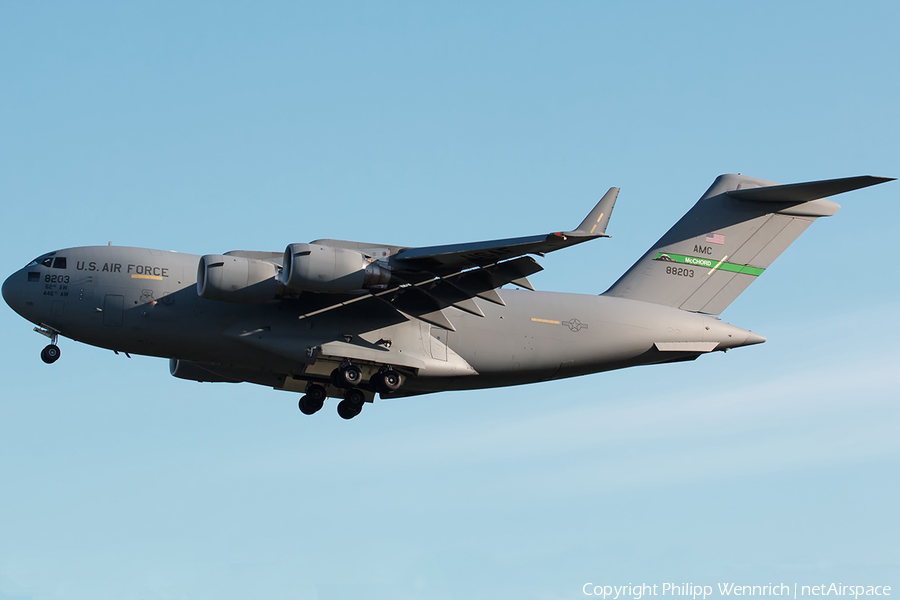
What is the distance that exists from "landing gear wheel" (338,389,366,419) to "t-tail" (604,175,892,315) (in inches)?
152

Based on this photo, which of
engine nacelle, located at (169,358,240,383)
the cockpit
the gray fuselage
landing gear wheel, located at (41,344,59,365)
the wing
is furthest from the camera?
engine nacelle, located at (169,358,240,383)

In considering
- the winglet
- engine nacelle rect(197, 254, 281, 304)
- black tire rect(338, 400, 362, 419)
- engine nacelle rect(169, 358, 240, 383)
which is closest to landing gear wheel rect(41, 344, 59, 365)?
engine nacelle rect(169, 358, 240, 383)

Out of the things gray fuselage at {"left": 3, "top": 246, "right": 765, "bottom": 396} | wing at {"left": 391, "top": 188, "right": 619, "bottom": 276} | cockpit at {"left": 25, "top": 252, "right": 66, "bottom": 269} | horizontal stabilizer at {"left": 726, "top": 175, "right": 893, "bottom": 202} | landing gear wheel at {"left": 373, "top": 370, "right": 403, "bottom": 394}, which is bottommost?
landing gear wheel at {"left": 373, "top": 370, "right": 403, "bottom": 394}

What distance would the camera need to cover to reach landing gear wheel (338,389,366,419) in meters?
13.4

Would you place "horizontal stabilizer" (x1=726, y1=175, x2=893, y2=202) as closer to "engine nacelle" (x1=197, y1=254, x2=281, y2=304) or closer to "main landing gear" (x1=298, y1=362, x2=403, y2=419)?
"main landing gear" (x1=298, y1=362, x2=403, y2=419)

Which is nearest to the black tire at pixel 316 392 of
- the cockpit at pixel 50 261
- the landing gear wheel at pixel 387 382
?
the landing gear wheel at pixel 387 382

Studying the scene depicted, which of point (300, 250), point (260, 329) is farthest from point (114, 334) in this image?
point (300, 250)

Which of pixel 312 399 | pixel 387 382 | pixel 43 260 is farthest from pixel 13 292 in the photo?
pixel 387 382

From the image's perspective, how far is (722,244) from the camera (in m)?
15.0

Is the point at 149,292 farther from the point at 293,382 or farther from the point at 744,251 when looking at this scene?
the point at 744,251

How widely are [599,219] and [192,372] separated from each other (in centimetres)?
599

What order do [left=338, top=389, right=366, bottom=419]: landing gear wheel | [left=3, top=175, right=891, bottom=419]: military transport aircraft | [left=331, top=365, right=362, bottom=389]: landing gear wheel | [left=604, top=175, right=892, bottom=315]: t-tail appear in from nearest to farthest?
[left=3, top=175, right=891, bottom=419]: military transport aircraft
[left=331, top=365, right=362, bottom=389]: landing gear wheel
[left=338, top=389, right=366, bottom=419]: landing gear wheel
[left=604, top=175, right=892, bottom=315]: t-tail

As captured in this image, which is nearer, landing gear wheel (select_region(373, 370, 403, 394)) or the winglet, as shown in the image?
the winglet

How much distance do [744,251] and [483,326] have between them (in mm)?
4455
